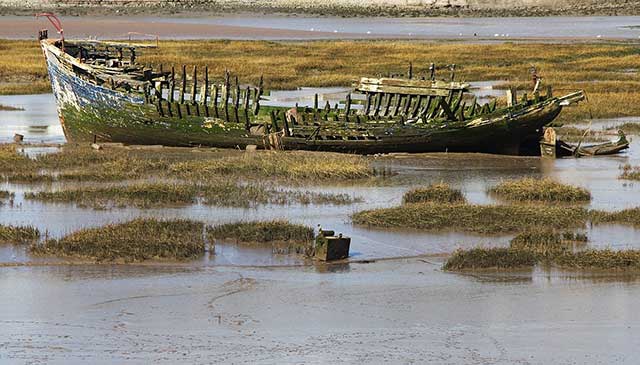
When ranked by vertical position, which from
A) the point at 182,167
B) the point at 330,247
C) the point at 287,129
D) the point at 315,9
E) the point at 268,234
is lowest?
the point at 315,9

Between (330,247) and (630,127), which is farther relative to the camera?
(630,127)

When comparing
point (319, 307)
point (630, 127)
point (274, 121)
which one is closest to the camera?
point (319, 307)

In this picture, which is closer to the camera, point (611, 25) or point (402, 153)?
point (402, 153)

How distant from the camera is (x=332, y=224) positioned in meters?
16.6

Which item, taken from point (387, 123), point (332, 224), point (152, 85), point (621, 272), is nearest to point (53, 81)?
point (152, 85)

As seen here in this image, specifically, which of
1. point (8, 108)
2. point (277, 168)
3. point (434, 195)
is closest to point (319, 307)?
point (434, 195)

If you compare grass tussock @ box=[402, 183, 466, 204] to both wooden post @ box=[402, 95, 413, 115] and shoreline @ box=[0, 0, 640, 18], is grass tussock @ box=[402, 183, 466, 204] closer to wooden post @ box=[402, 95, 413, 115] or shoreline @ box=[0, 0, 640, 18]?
wooden post @ box=[402, 95, 413, 115]

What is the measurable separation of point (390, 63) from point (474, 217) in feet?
101

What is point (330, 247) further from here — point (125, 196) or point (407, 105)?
point (407, 105)

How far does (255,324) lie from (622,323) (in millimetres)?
3518

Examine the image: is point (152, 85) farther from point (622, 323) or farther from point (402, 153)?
point (622, 323)

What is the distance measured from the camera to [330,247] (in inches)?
556

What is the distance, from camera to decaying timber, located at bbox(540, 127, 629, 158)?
924 inches

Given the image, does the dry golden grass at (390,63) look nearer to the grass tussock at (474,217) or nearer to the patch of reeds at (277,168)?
the patch of reeds at (277,168)
